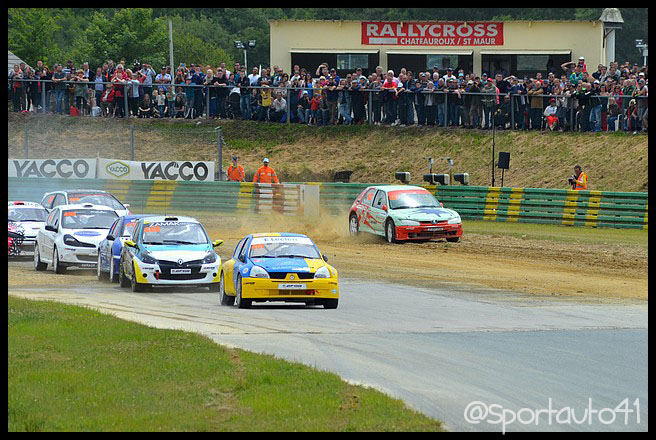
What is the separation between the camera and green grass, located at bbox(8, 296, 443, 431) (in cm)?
1077

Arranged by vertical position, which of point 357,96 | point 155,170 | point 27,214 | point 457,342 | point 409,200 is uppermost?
point 357,96

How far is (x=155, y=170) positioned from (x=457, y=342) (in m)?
25.9

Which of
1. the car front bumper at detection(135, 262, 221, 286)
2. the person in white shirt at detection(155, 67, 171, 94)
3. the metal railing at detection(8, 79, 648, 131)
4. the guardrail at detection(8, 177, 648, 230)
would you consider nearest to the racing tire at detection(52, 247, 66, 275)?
the car front bumper at detection(135, 262, 221, 286)

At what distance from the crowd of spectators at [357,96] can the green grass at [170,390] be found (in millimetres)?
24713

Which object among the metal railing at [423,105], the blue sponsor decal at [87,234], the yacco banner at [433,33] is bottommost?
the blue sponsor decal at [87,234]

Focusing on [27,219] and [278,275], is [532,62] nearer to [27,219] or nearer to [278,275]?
[27,219]

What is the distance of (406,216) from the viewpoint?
1176 inches

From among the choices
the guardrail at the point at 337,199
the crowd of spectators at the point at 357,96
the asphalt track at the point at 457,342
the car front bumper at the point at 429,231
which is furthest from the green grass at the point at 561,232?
the asphalt track at the point at 457,342

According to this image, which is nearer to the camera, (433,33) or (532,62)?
(532,62)

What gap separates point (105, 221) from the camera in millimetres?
26922

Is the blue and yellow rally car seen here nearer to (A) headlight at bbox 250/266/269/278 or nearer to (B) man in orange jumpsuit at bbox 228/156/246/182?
(A) headlight at bbox 250/266/269/278

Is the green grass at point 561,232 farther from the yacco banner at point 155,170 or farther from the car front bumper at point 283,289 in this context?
the car front bumper at point 283,289

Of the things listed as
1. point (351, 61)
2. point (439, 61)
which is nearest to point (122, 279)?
point (439, 61)

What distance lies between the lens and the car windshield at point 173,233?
22.6 meters
